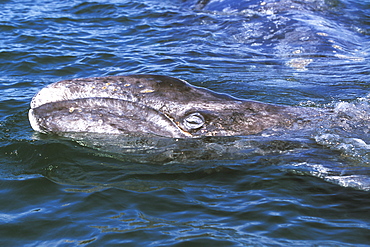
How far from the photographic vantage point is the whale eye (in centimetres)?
732

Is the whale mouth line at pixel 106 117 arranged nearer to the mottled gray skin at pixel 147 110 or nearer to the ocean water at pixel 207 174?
the mottled gray skin at pixel 147 110

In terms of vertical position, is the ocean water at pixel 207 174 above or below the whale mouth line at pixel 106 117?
below

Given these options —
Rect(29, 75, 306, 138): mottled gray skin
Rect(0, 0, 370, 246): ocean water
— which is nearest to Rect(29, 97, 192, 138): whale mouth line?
Rect(29, 75, 306, 138): mottled gray skin

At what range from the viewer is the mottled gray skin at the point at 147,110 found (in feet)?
24.2

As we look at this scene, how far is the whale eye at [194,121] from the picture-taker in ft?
24.0

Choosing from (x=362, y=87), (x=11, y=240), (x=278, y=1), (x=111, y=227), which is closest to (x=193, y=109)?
(x=111, y=227)

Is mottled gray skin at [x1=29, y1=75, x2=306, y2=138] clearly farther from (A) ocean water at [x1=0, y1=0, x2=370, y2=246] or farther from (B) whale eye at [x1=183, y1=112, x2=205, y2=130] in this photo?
(A) ocean water at [x1=0, y1=0, x2=370, y2=246]

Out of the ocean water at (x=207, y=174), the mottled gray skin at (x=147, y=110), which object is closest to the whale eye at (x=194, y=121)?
the mottled gray skin at (x=147, y=110)

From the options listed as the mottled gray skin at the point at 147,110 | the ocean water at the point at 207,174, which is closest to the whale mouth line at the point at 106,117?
the mottled gray skin at the point at 147,110

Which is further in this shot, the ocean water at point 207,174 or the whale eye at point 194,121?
the whale eye at point 194,121

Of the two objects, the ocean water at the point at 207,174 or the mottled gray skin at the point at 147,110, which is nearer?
the ocean water at the point at 207,174

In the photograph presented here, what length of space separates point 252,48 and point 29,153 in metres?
7.45

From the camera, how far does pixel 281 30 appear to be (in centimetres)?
1432

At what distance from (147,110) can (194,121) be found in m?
0.62
